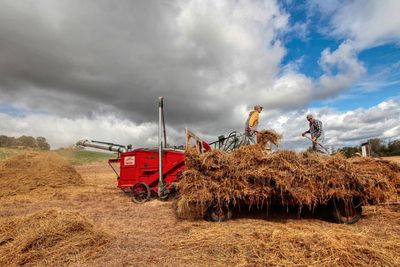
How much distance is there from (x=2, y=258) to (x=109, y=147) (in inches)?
313

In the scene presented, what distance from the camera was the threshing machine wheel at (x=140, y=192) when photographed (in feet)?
32.2

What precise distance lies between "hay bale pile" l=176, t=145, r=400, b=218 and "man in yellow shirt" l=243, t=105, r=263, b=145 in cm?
184

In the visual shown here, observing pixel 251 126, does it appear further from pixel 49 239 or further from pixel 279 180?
pixel 49 239

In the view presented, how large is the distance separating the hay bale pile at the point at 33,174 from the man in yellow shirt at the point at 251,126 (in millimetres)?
9085

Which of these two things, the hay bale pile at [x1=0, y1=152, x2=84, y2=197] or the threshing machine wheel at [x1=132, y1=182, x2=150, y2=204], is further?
the hay bale pile at [x1=0, y1=152, x2=84, y2=197]

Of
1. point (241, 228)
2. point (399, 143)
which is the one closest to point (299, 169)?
point (241, 228)

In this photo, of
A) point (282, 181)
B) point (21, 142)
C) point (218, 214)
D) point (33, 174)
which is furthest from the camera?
point (21, 142)

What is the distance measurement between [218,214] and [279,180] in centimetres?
154

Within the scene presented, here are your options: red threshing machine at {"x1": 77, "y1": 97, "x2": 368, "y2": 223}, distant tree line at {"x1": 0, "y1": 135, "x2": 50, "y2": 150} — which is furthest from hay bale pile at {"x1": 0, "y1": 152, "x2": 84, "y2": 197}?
distant tree line at {"x1": 0, "y1": 135, "x2": 50, "y2": 150}

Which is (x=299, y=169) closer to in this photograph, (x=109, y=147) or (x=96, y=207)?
(x=96, y=207)

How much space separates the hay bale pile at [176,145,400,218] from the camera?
19.6 feet

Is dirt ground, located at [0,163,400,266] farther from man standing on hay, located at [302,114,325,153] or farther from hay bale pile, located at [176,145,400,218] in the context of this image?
man standing on hay, located at [302,114,325,153]

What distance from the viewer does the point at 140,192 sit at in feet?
32.4

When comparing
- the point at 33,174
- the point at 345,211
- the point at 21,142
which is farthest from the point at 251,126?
the point at 21,142
